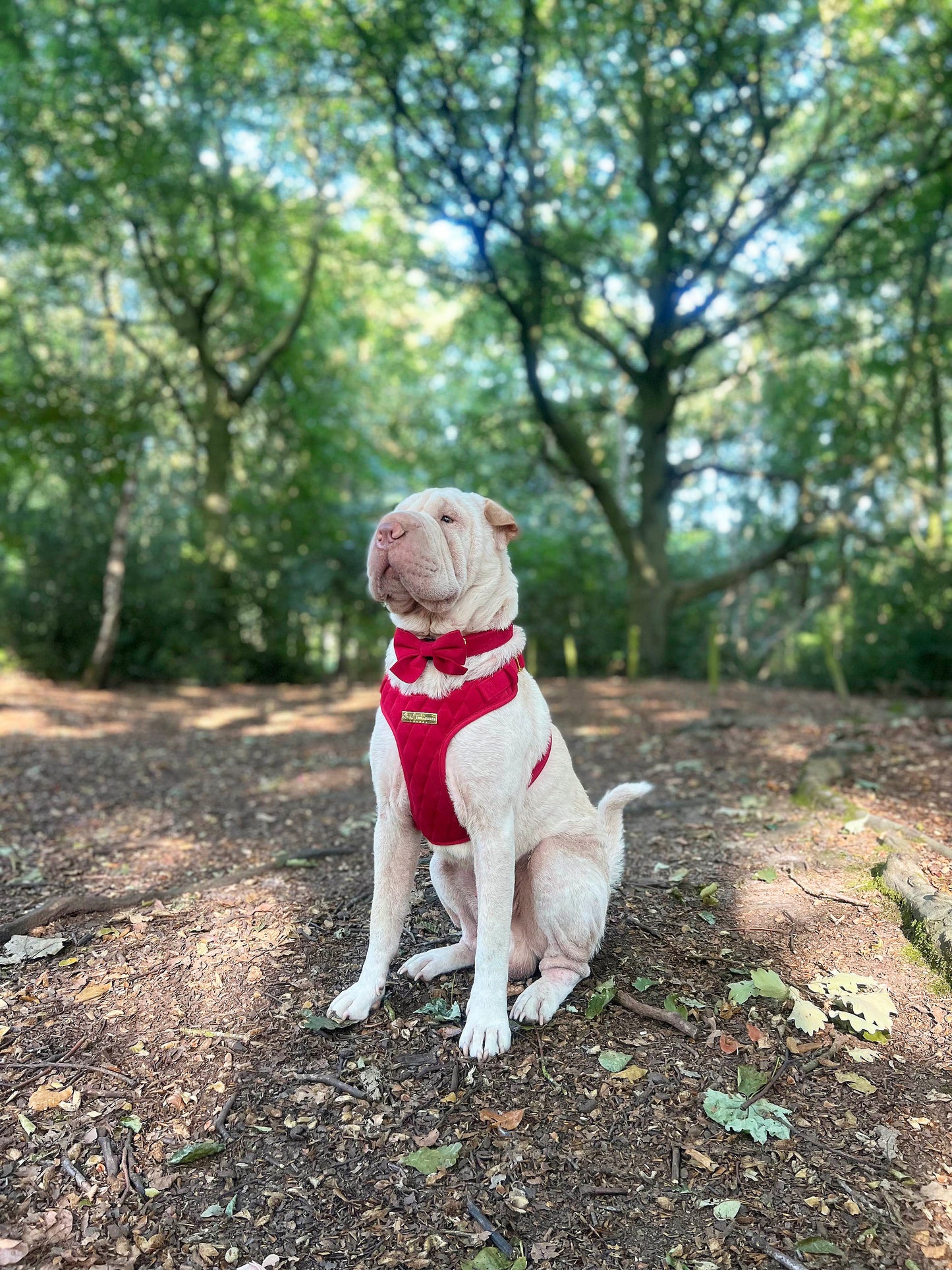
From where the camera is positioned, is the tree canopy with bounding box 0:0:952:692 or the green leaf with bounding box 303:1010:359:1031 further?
the tree canopy with bounding box 0:0:952:692

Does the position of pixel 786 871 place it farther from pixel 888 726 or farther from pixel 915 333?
pixel 915 333

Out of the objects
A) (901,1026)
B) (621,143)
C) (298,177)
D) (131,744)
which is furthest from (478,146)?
(901,1026)

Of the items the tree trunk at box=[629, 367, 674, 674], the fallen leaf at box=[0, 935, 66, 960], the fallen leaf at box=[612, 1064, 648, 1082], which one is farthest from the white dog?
the tree trunk at box=[629, 367, 674, 674]

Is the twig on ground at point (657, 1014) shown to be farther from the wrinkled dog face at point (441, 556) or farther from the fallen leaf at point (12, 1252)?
the fallen leaf at point (12, 1252)

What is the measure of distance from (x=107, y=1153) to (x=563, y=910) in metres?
1.55

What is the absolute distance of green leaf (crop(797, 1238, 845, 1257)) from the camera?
2051 millimetres

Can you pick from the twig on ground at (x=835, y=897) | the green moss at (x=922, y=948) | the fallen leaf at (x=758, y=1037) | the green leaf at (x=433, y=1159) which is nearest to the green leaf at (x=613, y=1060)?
the fallen leaf at (x=758, y=1037)

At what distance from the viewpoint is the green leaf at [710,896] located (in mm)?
3641

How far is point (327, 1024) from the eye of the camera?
9.46 ft

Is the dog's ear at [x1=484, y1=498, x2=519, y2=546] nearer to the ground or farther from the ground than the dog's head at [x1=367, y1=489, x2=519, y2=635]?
farther from the ground

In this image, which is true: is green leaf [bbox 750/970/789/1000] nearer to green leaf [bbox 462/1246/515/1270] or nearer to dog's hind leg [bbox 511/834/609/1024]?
dog's hind leg [bbox 511/834/609/1024]

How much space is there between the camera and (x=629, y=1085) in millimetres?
2615

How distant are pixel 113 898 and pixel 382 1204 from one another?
7.05 ft

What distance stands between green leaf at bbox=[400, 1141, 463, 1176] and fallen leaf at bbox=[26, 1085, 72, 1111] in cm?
110
